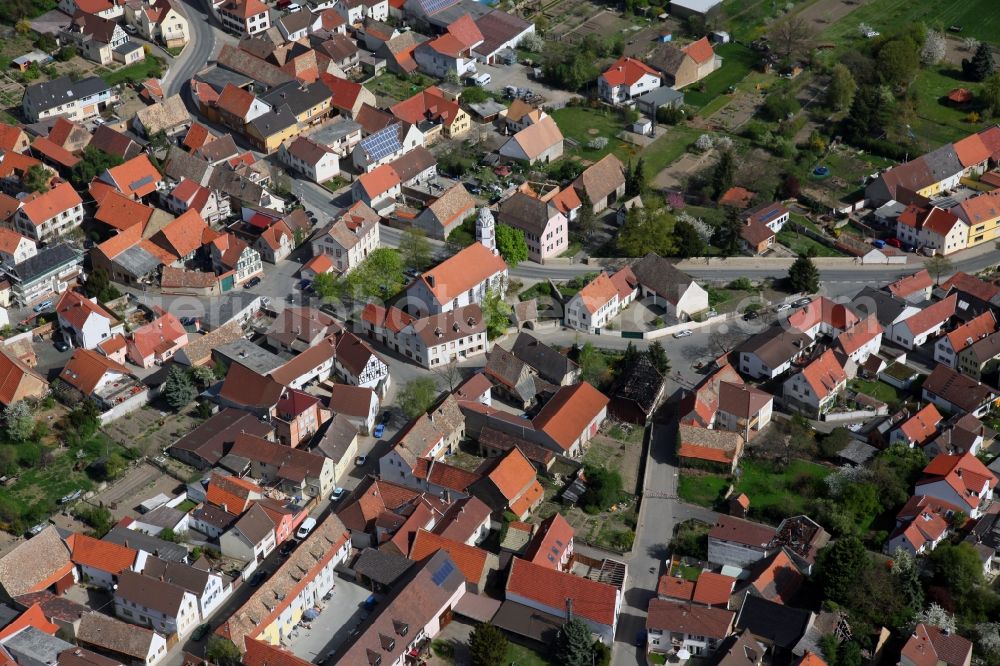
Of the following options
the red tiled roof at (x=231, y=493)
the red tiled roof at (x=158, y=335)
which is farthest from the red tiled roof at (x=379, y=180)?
the red tiled roof at (x=231, y=493)

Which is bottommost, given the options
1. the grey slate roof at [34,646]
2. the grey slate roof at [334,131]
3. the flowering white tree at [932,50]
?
the flowering white tree at [932,50]

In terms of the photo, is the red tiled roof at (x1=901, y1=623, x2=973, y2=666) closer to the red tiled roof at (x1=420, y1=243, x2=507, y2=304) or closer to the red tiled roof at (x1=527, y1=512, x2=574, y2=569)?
the red tiled roof at (x1=527, y1=512, x2=574, y2=569)

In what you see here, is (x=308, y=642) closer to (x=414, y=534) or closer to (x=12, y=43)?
(x=414, y=534)

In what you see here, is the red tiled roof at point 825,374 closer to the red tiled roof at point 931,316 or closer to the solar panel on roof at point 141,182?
the red tiled roof at point 931,316

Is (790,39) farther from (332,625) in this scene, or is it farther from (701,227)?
(332,625)

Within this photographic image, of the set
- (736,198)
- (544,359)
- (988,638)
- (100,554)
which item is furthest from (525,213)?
(988,638)

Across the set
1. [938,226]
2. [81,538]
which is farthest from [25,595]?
[938,226]
